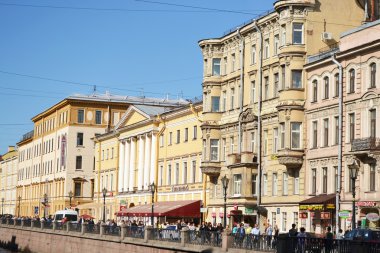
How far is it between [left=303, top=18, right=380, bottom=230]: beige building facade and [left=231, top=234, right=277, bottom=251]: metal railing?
11.3 meters

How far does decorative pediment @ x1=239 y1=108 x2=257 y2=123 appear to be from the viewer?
204 feet

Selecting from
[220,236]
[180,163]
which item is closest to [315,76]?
[220,236]

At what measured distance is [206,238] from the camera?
4166 cm

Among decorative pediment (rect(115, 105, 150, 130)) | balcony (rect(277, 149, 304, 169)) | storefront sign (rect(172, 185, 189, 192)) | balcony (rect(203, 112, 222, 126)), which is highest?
decorative pediment (rect(115, 105, 150, 130))

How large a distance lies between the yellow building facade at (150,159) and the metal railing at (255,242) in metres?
32.3

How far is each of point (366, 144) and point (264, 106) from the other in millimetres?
14205

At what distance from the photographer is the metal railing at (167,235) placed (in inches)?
1817

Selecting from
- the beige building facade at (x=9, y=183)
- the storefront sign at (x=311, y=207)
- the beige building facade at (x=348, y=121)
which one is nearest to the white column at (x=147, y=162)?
the beige building facade at (x=348, y=121)

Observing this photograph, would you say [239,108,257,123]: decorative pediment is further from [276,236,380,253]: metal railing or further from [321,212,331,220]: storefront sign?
[276,236,380,253]: metal railing

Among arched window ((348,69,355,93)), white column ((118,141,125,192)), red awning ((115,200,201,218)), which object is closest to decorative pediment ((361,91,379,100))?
arched window ((348,69,355,93))

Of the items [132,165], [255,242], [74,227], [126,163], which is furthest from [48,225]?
[255,242]

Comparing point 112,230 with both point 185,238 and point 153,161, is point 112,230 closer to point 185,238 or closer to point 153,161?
point 185,238

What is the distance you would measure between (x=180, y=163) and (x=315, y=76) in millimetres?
23736

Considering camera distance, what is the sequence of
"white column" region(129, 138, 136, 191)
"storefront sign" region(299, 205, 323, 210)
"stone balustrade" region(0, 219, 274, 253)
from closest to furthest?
"stone balustrade" region(0, 219, 274, 253)
"storefront sign" region(299, 205, 323, 210)
"white column" region(129, 138, 136, 191)
